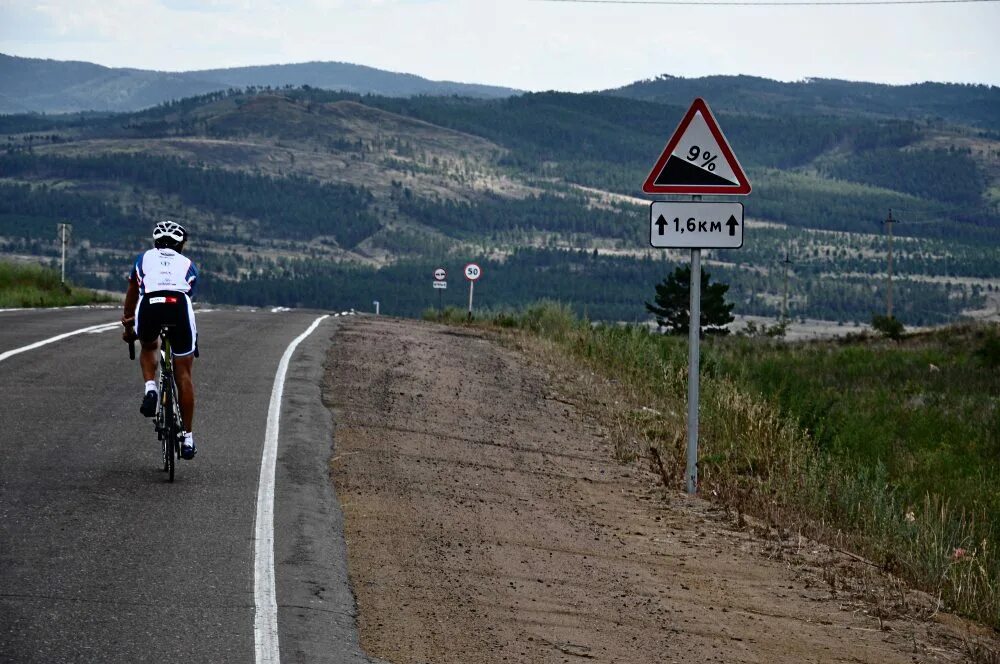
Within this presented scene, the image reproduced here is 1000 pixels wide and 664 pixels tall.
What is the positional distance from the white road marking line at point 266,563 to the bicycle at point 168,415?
0.64 meters

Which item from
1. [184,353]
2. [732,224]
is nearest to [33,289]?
[184,353]

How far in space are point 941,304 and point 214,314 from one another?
542 ft

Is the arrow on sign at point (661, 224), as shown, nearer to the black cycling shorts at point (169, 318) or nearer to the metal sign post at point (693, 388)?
the metal sign post at point (693, 388)

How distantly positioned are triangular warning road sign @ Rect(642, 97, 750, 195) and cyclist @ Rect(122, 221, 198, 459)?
3.60m

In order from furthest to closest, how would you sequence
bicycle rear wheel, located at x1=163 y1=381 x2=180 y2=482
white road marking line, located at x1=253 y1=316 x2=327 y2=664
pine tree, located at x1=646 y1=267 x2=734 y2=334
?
pine tree, located at x1=646 y1=267 x2=734 y2=334 < bicycle rear wheel, located at x1=163 y1=381 x2=180 y2=482 < white road marking line, located at x1=253 y1=316 x2=327 y2=664

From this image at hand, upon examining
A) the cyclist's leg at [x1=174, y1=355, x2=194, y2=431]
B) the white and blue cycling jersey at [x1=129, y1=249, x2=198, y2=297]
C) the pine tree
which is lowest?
the pine tree

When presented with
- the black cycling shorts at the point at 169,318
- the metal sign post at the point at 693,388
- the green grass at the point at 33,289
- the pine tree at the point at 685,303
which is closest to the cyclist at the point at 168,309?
the black cycling shorts at the point at 169,318

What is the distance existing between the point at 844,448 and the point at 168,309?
11158 millimetres

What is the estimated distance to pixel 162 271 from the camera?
9.73 m

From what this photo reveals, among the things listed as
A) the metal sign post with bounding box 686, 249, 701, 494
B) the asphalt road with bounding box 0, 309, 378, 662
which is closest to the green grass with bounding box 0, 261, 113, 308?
the asphalt road with bounding box 0, 309, 378, 662

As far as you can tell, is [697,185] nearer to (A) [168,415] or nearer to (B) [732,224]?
(B) [732,224]

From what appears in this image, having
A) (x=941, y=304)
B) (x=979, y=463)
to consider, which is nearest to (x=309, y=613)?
(x=979, y=463)

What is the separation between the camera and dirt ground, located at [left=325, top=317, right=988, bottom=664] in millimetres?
7023

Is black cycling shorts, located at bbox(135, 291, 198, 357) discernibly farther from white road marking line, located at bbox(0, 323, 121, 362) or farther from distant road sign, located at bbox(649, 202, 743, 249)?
white road marking line, located at bbox(0, 323, 121, 362)
